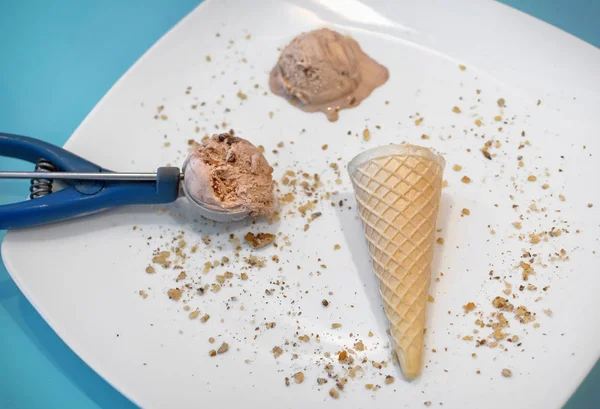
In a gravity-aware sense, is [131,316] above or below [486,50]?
below

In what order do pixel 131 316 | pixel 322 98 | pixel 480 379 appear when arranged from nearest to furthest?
pixel 480 379
pixel 131 316
pixel 322 98

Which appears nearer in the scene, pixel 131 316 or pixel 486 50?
pixel 131 316

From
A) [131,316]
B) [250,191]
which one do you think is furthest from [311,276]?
[131,316]

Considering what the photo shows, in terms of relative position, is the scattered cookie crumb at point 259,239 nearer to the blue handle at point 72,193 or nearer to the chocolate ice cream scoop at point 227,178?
the chocolate ice cream scoop at point 227,178

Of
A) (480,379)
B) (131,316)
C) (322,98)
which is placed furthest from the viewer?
(322,98)

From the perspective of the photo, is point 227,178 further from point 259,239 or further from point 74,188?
point 74,188

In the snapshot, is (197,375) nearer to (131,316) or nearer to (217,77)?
(131,316)

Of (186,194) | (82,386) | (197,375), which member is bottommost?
(82,386)

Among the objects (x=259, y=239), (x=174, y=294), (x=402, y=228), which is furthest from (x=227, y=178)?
(x=402, y=228)

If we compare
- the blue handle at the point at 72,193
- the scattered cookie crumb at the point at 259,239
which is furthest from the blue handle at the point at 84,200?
the scattered cookie crumb at the point at 259,239
